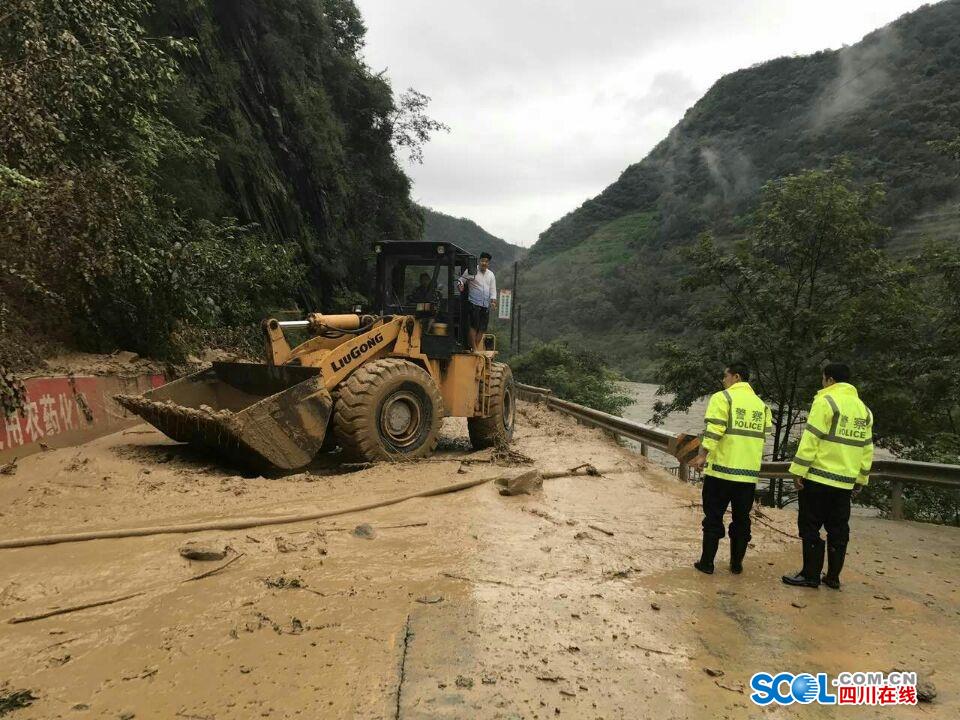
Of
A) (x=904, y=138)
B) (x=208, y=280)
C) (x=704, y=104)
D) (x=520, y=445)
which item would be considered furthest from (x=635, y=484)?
(x=704, y=104)

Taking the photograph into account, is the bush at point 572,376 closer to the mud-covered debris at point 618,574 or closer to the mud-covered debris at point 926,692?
the mud-covered debris at point 618,574

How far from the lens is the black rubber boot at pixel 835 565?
435 centimetres

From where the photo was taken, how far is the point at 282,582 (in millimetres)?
3535

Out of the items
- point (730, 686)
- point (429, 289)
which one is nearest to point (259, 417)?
point (429, 289)

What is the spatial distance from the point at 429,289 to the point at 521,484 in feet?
11.8

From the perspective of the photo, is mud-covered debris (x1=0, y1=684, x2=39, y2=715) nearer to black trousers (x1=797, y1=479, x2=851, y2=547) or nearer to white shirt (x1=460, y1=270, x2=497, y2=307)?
black trousers (x1=797, y1=479, x2=851, y2=547)

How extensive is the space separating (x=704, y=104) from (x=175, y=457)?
144719mm

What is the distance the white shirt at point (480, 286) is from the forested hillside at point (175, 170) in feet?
13.7

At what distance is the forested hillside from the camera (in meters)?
6.03

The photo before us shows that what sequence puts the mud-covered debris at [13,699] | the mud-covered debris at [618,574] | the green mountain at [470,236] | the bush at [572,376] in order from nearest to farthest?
the mud-covered debris at [13,699]
the mud-covered debris at [618,574]
the bush at [572,376]
the green mountain at [470,236]

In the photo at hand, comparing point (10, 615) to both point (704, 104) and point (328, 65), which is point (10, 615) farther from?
point (704, 104)

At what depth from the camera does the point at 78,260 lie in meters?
6.69

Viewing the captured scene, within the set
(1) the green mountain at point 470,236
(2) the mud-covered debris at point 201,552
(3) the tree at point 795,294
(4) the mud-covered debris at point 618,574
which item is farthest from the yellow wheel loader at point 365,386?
(1) the green mountain at point 470,236

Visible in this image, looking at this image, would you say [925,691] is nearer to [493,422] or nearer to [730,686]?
[730,686]
